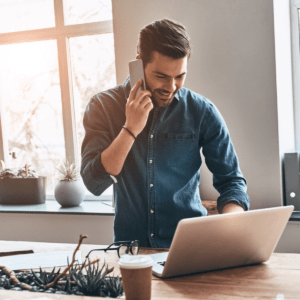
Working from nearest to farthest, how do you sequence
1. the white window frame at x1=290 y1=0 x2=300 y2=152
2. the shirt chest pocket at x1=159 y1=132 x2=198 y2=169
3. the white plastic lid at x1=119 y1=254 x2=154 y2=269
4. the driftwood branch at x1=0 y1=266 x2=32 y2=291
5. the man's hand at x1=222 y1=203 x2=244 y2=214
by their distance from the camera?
the white plastic lid at x1=119 y1=254 x2=154 y2=269, the driftwood branch at x1=0 y1=266 x2=32 y2=291, the man's hand at x1=222 y1=203 x2=244 y2=214, the shirt chest pocket at x1=159 y1=132 x2=198 y2=169, the white window frame at x1=290 y1=0 x2=300 y2=152

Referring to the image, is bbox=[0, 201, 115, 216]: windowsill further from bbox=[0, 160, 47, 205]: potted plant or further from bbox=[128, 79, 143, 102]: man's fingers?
bbox=[128, 79, 143, 102]: man's fingers

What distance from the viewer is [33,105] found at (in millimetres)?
3625

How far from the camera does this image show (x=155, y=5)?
2791 millimetres

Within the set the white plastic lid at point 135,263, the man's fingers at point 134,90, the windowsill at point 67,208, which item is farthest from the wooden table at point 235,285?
the windowsill at point 67,208

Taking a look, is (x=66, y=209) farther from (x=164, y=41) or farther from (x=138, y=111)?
(x=164, y=41)

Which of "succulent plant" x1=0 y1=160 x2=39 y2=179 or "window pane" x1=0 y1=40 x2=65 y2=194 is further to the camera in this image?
"window pane" x1=0 y1=40 x2=65 y2=194

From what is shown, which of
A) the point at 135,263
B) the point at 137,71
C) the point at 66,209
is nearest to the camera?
the point at 135,263

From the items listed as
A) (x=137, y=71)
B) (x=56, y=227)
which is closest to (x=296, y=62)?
(x=137, y=71)

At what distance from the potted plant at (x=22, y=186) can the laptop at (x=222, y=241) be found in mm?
2310

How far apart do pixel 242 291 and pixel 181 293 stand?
15cm

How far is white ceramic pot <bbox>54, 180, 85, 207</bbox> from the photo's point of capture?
317cm

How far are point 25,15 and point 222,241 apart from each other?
3.10 metres

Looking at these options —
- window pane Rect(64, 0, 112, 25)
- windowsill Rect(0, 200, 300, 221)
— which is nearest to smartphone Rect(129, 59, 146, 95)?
windowsill Rect(0, 200, 300, 221)

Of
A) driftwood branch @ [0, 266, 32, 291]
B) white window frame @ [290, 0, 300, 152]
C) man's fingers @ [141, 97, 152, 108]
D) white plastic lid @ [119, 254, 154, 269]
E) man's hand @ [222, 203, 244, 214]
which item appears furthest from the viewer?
white window frame @ [290, 0, 300, 152]
